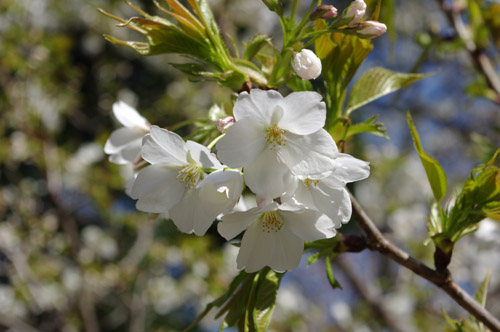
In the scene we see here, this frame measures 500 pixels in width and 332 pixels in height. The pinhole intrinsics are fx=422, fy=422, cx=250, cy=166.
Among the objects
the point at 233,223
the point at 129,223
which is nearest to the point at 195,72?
the point at 233,223

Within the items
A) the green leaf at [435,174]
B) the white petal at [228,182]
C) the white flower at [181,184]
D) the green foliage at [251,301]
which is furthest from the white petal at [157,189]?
the green leaf at [435,174]

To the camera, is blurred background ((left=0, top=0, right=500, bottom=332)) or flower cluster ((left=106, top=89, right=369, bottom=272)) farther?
blurred background ((left=0, top=0, right=500, bottom=332))

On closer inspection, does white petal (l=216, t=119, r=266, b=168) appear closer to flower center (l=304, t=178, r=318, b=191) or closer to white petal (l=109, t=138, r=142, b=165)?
flower center (l=304, t=178, r=318, b=191)

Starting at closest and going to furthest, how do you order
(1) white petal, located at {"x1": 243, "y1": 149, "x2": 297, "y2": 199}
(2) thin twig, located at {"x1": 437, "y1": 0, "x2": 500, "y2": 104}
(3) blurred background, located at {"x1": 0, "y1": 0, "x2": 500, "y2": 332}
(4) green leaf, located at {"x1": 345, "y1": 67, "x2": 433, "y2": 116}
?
(1) white petal, located at {"x1": 243, "y1": 149, "x2": 297, "y2": 199}
(4) green leaf, located at {"x1": 345, "y1": 67, "x2": 433, "y2": 116}
(2) thin twig, located at {"x1": 437, "y1": 0, "x2": 500, "y2": 104}
(3) blurred background, located at {"x1": 0, "y1": 0, "x2": 500, "y2": 332}

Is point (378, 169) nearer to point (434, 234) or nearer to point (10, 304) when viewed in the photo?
point (434, 234)

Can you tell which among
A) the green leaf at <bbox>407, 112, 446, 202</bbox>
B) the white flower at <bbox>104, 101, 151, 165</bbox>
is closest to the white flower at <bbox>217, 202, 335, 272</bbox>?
the green leaf at <bbox>407, 112, 446, 202</bbox>

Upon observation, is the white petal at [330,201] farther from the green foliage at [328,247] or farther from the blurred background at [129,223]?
the blurred background at [129,223]

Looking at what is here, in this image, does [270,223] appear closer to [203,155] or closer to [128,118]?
[203,155]
